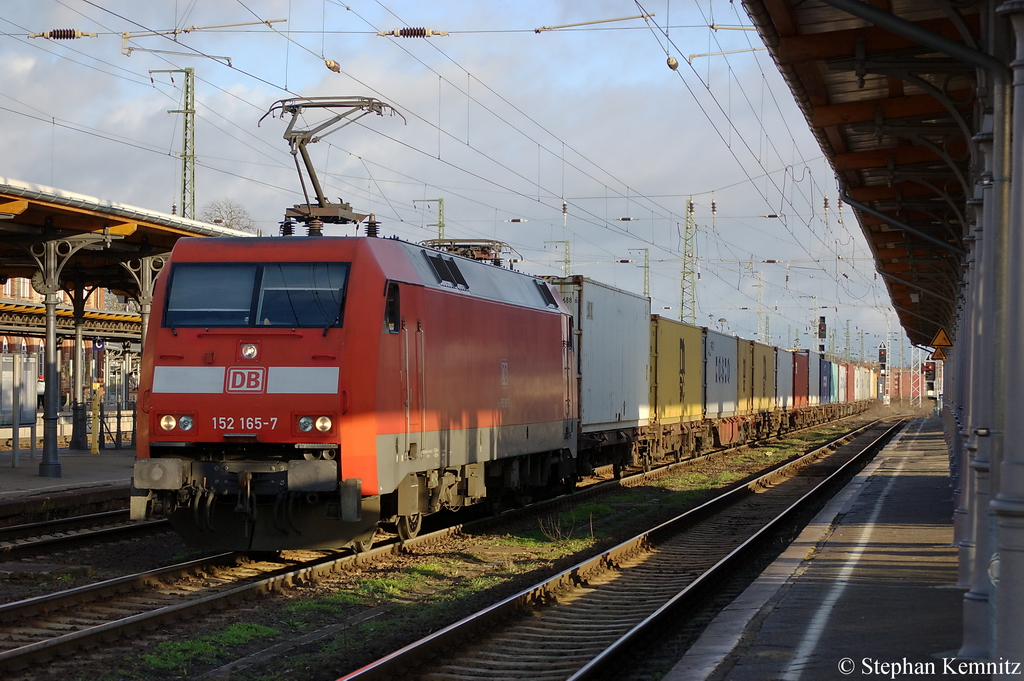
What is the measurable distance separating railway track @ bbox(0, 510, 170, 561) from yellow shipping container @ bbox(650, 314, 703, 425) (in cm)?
1334

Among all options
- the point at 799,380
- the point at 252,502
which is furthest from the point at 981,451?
the point at 799,380

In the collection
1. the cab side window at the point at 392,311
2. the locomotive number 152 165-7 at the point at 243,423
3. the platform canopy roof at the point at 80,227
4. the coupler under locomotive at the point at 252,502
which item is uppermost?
the platform canopy roof at the point at 80,227

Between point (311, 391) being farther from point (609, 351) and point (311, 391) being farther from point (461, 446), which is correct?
point (609, 351)

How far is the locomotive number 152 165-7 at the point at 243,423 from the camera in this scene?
425 inches

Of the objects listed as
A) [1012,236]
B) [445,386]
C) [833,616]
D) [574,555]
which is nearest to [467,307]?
[445,386]

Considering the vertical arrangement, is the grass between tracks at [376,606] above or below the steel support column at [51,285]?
below

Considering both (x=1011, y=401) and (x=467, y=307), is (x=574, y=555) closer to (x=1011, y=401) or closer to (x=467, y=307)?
(x=467, y=307)

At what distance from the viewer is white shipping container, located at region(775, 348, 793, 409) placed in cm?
4228

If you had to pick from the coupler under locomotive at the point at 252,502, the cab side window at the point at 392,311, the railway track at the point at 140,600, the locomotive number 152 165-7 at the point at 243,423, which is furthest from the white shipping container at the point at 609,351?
the locomotive number 152 165-7 at the point at 243,423

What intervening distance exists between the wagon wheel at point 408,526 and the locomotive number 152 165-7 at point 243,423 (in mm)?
2265

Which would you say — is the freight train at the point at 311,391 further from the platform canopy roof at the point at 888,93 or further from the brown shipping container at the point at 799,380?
the brown shipping container at the point at 799,380

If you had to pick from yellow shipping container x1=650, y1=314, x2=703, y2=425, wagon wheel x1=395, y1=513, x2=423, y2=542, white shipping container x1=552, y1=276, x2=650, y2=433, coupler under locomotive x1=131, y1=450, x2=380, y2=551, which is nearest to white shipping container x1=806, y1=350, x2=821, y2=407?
yellow shipping container x1=650, y1=314, x2=703, y2=425

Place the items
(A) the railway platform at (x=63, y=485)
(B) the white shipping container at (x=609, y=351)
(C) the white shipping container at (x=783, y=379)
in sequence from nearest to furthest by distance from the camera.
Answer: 1. (A) the railway platform at (x=63, y=485)
2. (B) the white shipping container at (x=609, y=351)
3. (C) the white shipping container at (x=783, y=379)

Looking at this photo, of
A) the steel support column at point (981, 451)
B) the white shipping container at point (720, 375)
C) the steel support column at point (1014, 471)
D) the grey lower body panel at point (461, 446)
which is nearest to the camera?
the steel support column at point (1014, 471)
